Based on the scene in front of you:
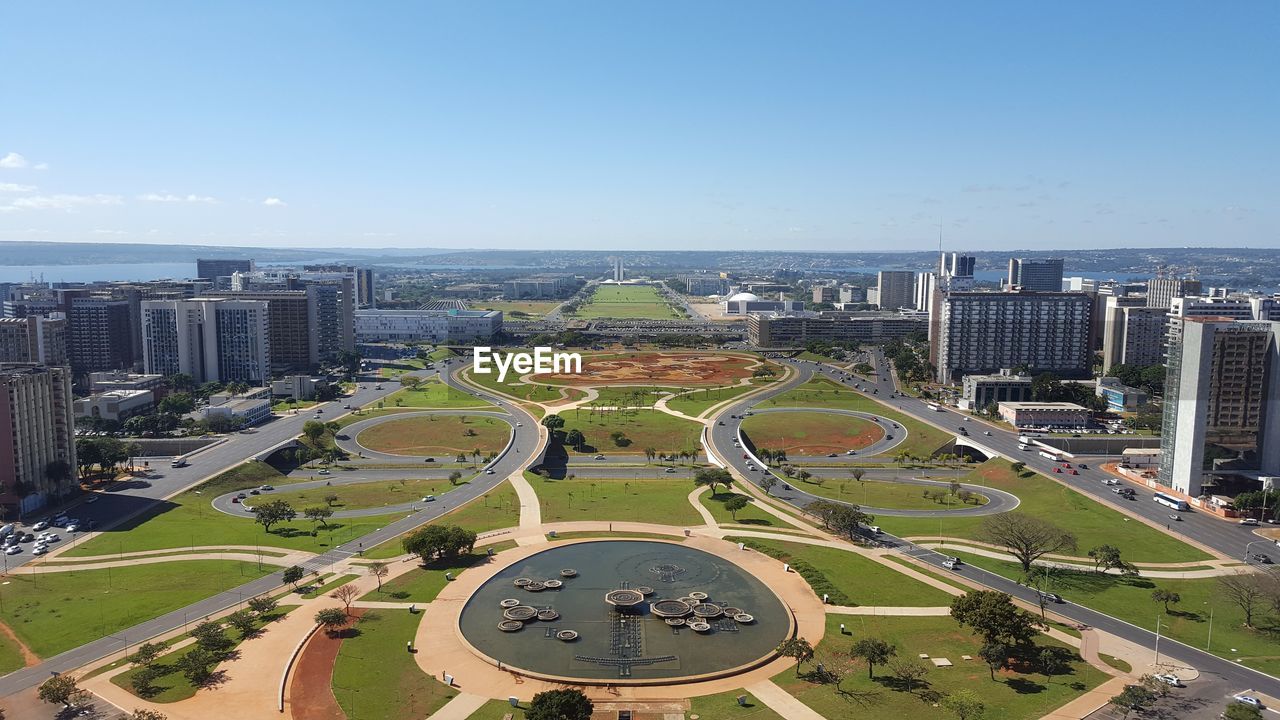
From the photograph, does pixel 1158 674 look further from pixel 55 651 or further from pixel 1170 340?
pixel 55 651

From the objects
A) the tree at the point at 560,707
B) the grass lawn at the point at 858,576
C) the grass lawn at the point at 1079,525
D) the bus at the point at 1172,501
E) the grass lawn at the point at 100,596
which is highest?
the tree at the point at 560,707

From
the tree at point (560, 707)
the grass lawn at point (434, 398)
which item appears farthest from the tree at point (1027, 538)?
the grass lawn at point (434, 398)

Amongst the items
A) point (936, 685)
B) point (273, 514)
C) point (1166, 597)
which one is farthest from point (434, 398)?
point (1166, 597)

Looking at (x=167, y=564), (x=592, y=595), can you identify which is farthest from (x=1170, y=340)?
(x=167, y=564)

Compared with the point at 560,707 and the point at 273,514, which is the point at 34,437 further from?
the point at 560,707

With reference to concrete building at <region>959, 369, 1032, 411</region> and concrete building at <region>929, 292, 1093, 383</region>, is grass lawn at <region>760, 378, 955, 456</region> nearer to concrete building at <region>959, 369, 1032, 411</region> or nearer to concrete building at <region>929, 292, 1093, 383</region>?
concrete building at <region>959, 369, 1032, 411</region>

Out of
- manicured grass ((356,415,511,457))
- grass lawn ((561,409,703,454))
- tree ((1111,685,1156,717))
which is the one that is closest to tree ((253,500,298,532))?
manicured grass ((356,415,511,457))

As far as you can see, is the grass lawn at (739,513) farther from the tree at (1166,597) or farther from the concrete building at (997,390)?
the concrete building at (997,390)
